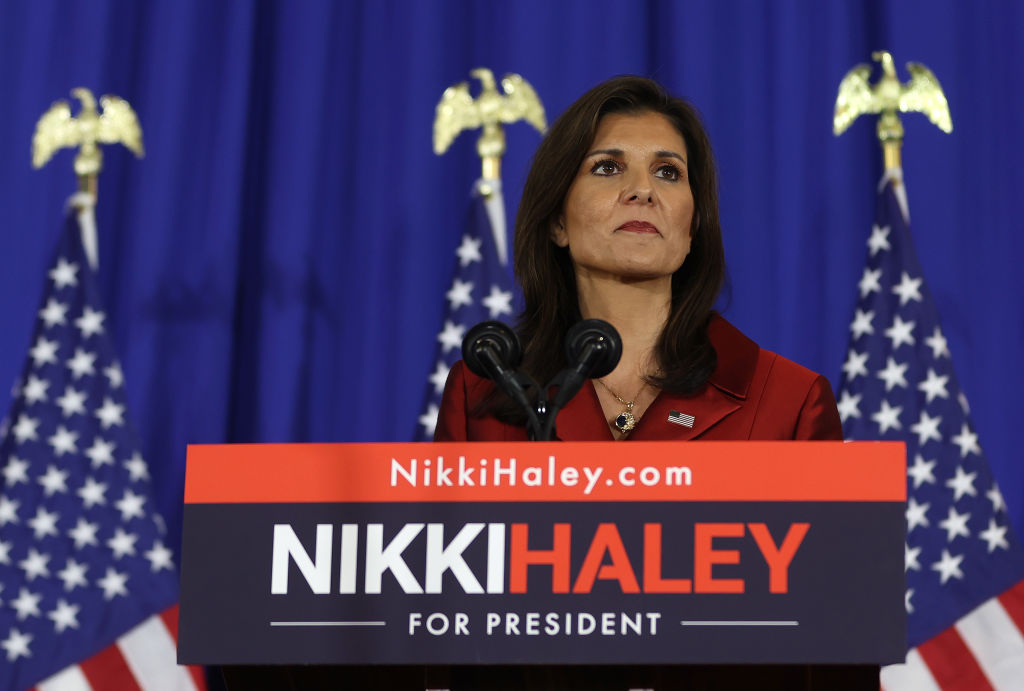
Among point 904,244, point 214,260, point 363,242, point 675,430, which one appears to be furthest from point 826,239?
point 675,430

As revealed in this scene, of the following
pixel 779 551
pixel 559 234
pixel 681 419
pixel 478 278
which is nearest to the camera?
pixel 779 551

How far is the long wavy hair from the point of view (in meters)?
1.99

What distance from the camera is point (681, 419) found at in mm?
1781

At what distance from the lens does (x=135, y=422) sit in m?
3.58

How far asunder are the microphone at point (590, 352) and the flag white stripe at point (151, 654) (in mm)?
2297

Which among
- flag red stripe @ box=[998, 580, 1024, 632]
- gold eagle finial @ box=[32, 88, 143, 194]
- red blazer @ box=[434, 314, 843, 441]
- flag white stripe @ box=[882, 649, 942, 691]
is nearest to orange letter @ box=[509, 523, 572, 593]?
red blazer @ box=[434, 314, 843, 441]

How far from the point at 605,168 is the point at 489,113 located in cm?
153

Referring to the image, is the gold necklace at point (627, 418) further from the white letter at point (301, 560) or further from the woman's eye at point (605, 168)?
the white letter at point (301, 560)

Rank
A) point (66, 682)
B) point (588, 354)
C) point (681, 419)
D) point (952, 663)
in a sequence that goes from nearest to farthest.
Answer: point (588, 354), point (681, 419), point (952, 663), point (66, 682)

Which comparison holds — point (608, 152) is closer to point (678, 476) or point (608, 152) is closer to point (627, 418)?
point (627, 418)

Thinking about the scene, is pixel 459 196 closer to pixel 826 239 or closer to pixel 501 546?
pixel 826 239

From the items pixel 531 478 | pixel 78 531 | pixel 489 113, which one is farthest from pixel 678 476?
pixel 78 531

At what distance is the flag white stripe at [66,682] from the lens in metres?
3.34

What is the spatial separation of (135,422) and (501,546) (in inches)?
102
